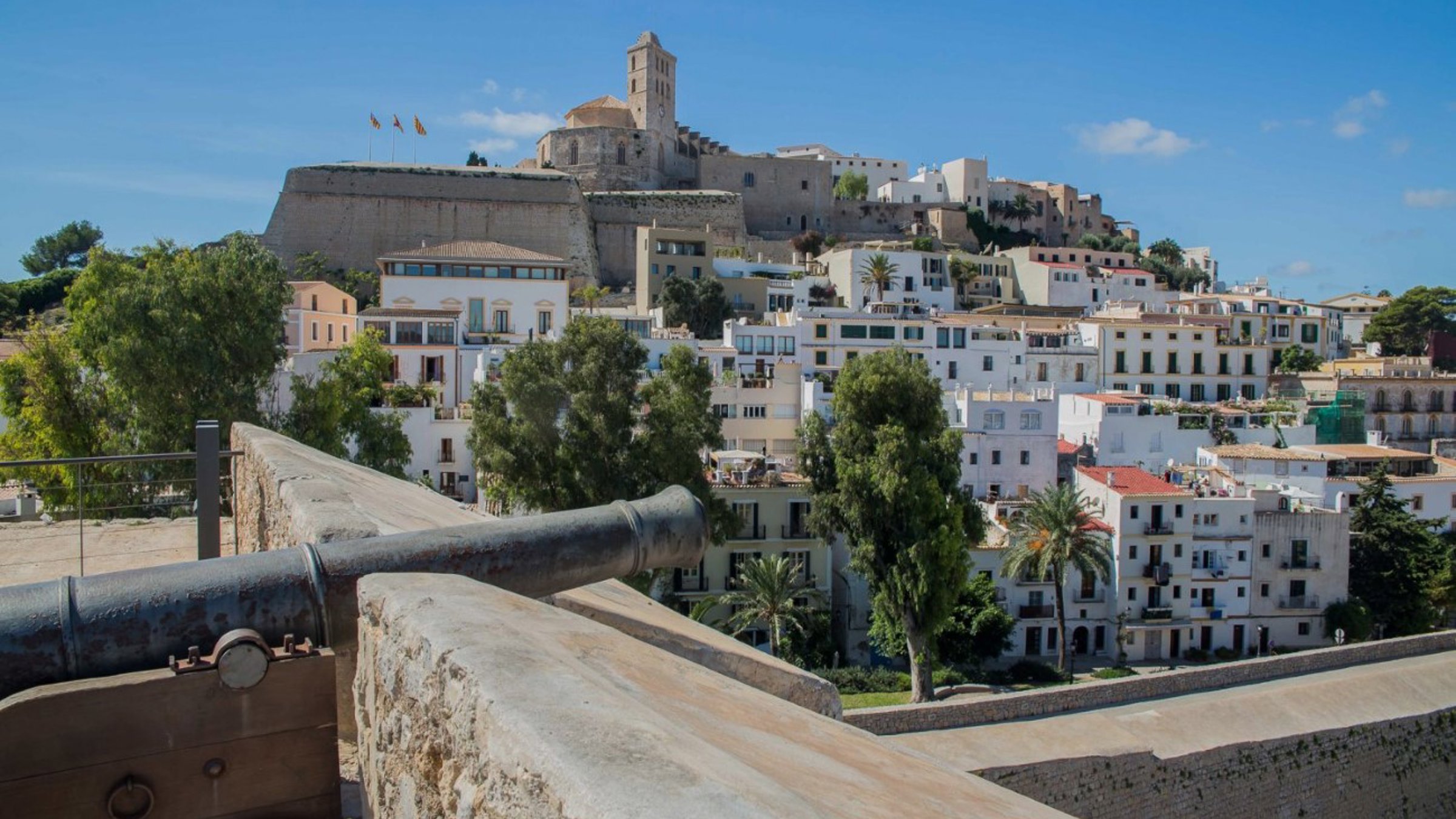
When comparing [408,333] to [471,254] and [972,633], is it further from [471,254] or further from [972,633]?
[972,633]

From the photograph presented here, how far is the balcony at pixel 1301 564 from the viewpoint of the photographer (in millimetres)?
25234

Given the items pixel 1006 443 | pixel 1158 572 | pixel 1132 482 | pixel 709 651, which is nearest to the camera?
pixel 709 651

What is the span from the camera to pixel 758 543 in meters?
23.0

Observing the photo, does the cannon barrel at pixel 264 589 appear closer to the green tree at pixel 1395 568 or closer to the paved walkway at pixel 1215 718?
the paved walkway at pixel 1215 718

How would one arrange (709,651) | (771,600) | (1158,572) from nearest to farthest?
(709,651) → (771,600) → (1158,572)

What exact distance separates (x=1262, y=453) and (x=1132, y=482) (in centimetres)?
608

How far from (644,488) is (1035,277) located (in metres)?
39.6

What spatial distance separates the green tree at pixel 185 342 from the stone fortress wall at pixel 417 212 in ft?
124

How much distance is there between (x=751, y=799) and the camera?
159 centimetres

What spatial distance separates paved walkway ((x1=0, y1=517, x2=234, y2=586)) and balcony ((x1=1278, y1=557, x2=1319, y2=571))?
24.1 metres

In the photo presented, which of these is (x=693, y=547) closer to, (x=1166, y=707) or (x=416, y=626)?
(x=416, y=626)

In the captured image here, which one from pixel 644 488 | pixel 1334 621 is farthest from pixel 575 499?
pixel 1334 621

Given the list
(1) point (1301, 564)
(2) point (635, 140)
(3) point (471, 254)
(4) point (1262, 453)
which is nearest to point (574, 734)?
(1) point (1301, 564)

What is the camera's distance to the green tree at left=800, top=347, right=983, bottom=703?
19297 mm
